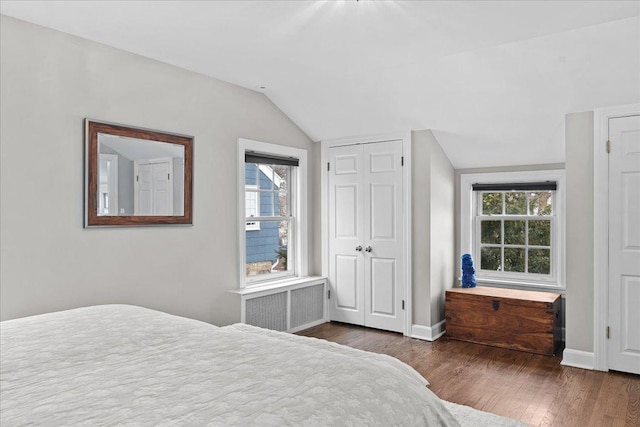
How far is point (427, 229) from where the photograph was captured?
4.44 metres

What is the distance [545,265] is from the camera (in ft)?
15.2

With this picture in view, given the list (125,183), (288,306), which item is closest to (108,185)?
(125,183)

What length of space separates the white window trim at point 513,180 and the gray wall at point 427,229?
1.49ft

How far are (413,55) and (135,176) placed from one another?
2333mm

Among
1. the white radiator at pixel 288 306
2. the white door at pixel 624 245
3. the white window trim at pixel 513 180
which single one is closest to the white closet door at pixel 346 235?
the white radiator at pixel 288 306

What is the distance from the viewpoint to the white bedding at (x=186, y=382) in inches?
46.3

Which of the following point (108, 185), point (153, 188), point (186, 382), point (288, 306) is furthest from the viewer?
point (288, 306)

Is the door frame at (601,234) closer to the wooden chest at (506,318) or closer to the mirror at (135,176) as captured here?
the wooden chest at (506,318)

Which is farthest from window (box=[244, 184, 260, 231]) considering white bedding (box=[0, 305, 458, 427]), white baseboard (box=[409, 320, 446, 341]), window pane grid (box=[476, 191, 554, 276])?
white bedding (box=[0, 305, 458, 427])

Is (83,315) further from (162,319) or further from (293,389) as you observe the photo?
(293,389)

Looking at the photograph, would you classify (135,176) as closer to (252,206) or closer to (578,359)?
(252,206)

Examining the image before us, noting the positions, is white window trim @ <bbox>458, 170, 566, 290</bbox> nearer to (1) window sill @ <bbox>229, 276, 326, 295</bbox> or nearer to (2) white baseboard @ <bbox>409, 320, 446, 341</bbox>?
(2) white baseboard @ <bbox>409, 320, 446, 341</bbox>

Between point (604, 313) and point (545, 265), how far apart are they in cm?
113

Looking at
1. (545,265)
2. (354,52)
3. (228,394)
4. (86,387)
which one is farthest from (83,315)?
(545,265)
